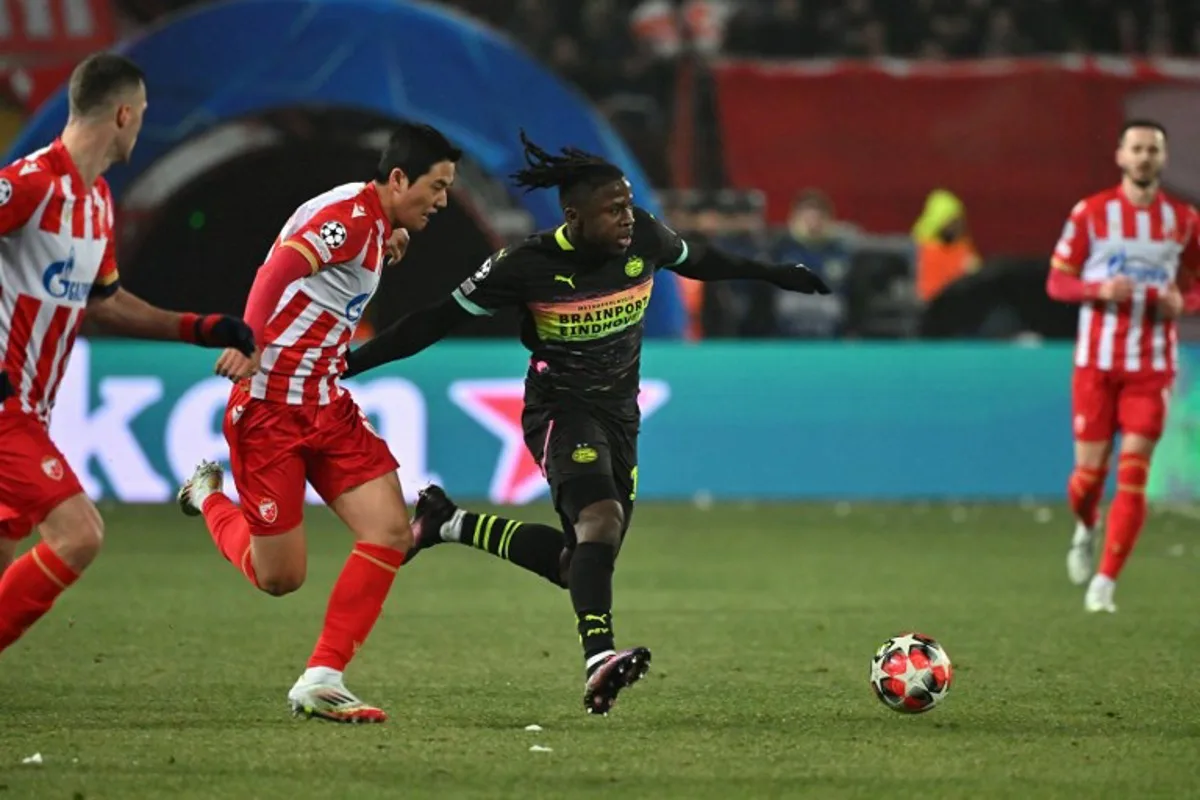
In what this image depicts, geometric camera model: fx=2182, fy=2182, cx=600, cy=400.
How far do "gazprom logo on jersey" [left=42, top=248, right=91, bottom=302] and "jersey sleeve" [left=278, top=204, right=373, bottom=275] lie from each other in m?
0.68

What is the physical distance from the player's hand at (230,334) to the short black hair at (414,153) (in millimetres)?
805

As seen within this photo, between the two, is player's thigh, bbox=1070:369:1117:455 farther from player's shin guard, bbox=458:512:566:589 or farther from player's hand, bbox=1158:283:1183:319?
player's shin guard, bbox=458:512:566:589

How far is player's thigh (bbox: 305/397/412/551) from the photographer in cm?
723

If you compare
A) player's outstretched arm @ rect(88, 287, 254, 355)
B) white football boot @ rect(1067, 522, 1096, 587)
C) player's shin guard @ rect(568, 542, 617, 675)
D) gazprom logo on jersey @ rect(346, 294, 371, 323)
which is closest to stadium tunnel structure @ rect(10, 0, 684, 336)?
white football boot @ rect(1067, 522, 1096, 587)

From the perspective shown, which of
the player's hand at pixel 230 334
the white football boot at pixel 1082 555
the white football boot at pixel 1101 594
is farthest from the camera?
the white football boot at pixel 1082 555

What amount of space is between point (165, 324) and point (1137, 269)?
223 inches

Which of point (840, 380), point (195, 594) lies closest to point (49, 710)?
point (195, 594)

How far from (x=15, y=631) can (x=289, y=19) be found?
10.6 m

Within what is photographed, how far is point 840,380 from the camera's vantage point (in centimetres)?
1591

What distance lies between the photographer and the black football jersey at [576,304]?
768 centimetres

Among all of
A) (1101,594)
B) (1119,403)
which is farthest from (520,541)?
(1119,403)

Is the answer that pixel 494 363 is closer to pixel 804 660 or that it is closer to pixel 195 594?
pixel 195 594

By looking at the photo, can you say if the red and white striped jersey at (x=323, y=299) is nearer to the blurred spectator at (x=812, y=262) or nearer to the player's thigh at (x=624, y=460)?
the player's thigh at (x=624, y=460)

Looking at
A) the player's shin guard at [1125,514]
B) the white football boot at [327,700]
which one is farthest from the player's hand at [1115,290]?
the white football boot at [327,700]
